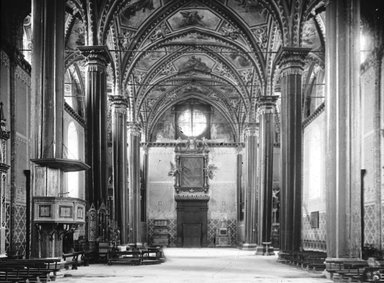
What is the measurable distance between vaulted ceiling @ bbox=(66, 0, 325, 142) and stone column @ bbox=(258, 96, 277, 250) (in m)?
0.89

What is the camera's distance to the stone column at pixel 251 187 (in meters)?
33.6

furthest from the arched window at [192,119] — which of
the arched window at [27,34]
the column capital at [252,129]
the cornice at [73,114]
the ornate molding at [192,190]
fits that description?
the arched window at [27,34]

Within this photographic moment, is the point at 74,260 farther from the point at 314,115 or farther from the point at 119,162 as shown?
the point at 314,115

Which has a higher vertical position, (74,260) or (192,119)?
(192,119)

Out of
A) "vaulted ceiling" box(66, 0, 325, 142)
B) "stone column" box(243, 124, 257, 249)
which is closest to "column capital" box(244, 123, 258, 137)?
"stone column" box(243, 124, 257, 249)

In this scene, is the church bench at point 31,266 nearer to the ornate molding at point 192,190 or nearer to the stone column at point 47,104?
the stone column at point 47,104

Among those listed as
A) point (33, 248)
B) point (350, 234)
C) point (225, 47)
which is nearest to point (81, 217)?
point (33, 248)

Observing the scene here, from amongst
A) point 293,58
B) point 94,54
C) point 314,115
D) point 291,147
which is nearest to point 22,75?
point 94,54

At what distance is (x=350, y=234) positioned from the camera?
14195mm

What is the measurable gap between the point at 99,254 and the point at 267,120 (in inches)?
475

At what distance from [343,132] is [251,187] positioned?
20590 millimetres

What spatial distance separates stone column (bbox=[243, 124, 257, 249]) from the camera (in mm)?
33625

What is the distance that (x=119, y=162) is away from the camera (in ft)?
94.7

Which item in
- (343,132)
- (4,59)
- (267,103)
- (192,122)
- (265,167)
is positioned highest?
(4,59)
